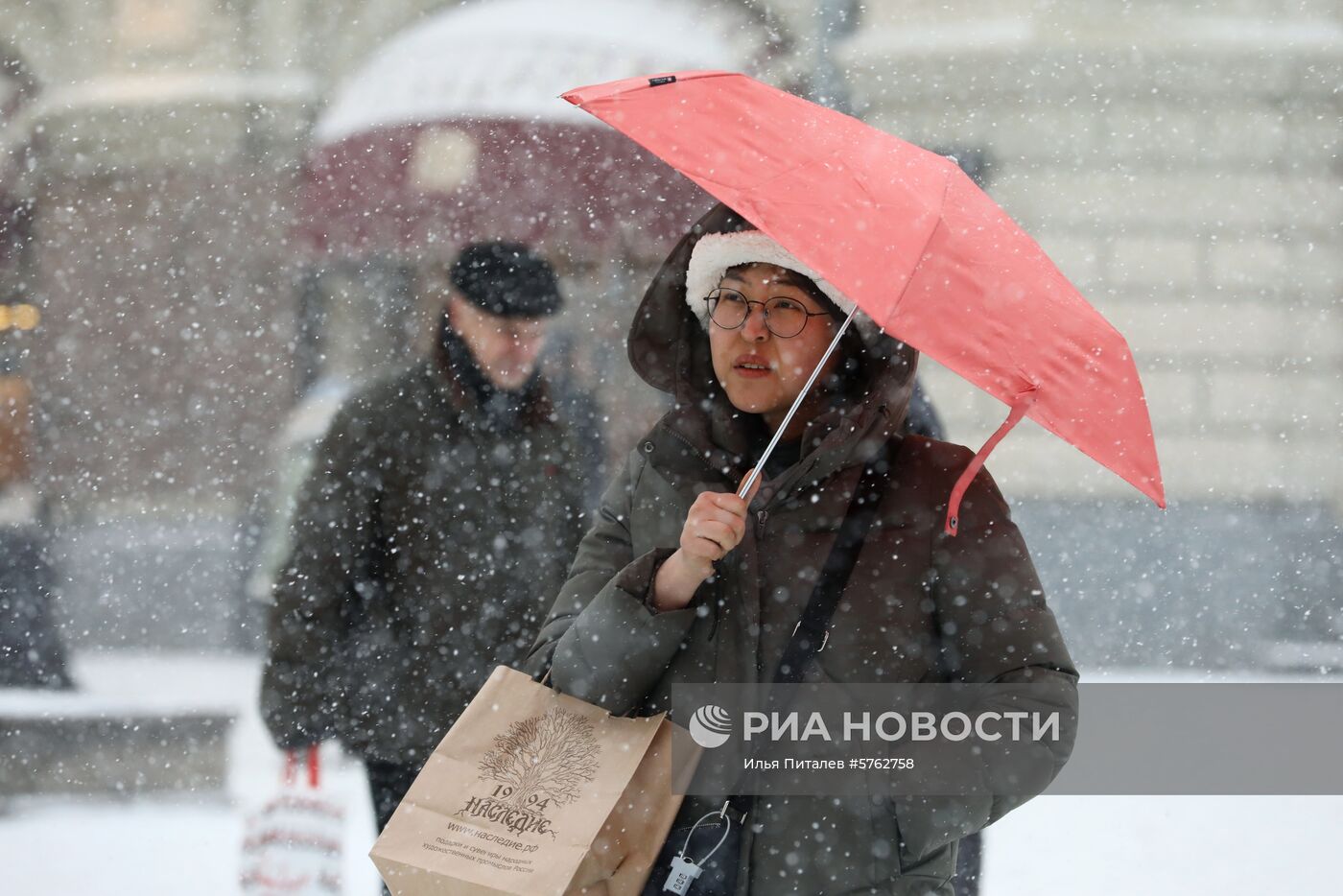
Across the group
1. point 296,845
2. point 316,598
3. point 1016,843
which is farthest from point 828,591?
point 1016,843

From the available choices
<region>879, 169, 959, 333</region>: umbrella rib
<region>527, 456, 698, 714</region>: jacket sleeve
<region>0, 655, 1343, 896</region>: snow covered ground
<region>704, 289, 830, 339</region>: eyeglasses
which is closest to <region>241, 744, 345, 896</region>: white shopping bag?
<region>0, 655, 1343, 896</region>: snow covered ground

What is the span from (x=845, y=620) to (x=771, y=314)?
48cm

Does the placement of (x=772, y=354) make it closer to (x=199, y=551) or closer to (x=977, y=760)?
(x=977, y=760)

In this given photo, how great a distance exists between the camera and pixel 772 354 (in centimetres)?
204

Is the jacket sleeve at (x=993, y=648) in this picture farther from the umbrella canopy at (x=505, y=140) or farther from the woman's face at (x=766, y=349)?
the umbrella canopy at (x=505, y=140)

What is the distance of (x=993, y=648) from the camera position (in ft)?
6.29

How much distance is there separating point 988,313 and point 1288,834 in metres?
3.61

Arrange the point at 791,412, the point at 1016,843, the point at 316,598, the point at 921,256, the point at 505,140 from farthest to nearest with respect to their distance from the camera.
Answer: the point at 505,140
the point at 1016,843
the point at 316,598
the point at 791,412
the point at 921,256

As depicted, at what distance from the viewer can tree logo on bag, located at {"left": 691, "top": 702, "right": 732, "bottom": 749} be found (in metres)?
1.93

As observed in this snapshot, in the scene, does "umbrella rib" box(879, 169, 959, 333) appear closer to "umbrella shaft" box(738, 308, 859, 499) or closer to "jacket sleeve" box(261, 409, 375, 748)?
"umbrella shaft" box(738, 308, 859, 499)

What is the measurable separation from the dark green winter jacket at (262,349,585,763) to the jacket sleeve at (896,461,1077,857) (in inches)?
49.0

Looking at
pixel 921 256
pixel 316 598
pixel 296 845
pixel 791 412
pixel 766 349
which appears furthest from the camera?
pixel 296 845

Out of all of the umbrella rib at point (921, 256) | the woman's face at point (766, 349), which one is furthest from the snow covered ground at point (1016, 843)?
the umbrella rib at point (921, 256)

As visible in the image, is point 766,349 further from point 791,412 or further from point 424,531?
point 424,531
